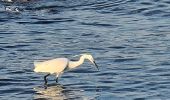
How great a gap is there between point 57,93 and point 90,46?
5018mm

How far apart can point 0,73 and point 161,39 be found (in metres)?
6.26

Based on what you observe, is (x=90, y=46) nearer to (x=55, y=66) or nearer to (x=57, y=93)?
(x=55, y=66)

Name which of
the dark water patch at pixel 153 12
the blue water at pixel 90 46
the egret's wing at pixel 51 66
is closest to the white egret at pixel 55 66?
the egret's wing at pixel 51 66

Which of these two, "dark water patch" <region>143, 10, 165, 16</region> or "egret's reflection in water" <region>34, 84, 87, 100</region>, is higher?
"dark water patch" <region>143, 10, 165, 16</region>

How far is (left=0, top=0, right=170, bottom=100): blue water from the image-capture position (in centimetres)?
1803

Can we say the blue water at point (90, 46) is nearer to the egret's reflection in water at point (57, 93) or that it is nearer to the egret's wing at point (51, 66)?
the egret's reflection in water at point (57, 93)

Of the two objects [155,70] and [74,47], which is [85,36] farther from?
[155,70]

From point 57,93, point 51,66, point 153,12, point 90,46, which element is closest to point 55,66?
point 51,66

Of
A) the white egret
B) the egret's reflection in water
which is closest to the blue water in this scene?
the egret's reflection in water

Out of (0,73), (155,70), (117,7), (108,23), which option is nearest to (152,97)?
(155,70)

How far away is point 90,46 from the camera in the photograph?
74.5 feet

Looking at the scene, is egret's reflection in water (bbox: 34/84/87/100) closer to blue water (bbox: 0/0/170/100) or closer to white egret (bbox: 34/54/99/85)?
blue water (bbox: 0/0/170/100)

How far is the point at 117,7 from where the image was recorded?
28734 mm

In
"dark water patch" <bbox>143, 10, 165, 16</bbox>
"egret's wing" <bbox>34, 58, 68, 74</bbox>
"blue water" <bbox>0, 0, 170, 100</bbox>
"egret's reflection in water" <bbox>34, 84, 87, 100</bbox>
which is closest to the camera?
"egret's reflection in water" <bbox>34, 84, 87, 100</bbox>
